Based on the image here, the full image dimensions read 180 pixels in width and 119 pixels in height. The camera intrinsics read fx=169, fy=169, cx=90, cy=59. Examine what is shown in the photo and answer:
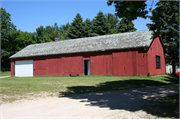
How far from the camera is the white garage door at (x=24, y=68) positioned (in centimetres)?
2688

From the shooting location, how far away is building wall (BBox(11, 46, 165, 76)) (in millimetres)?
18562

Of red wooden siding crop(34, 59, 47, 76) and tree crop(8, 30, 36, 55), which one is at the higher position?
tree crop(8, 30, 36, 55)

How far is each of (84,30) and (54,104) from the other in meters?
40.2

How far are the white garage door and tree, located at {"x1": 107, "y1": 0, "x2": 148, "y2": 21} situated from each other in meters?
22.1

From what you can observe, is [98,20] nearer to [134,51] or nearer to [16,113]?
[134,51]

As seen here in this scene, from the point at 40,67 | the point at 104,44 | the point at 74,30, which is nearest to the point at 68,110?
the point at 104,44

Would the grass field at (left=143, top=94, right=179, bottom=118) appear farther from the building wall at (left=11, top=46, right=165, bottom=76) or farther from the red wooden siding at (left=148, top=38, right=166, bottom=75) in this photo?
the red wooden siding at (left=148, top=38, right=166, bottom=75)

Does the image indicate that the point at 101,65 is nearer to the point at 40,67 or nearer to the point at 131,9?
the point at 40,67

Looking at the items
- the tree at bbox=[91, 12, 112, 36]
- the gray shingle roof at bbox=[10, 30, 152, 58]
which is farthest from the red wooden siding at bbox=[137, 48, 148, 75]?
the tree at bbox=[91, 12, 112, 36]

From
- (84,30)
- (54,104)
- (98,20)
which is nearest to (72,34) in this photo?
(84,30)

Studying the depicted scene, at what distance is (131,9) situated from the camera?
721cm

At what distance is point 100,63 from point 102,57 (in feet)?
2.61

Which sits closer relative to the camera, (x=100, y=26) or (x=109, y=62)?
(x=109, y=62)

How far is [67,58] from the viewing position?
2330 centimetres
